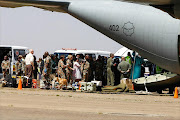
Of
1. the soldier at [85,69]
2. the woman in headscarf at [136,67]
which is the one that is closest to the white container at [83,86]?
the soldier at [85,69]

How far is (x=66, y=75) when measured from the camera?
2258 centimetres

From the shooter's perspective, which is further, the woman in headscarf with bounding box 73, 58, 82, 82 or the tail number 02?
the woman in headscarf with bounding box 73, 58, 82, 82

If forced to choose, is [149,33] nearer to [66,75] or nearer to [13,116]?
[66,75]

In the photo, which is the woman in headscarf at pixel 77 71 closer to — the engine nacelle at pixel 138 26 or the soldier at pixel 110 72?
the soldier at pixel 110 72

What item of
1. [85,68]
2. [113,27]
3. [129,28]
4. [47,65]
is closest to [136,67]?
[85,68]

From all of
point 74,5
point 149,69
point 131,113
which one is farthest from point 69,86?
point 131,113

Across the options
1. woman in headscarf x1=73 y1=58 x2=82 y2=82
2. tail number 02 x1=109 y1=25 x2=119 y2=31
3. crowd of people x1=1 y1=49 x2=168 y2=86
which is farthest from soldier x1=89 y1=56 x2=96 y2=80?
tail number 02 x1=109 y1=25 x2=119 y2=31

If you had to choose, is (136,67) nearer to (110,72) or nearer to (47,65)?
(110,72)

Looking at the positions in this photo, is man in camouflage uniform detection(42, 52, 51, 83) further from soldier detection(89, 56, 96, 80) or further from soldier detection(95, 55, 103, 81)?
soldier detection(95, 55, 103, 81)

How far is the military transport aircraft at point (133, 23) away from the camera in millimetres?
18828

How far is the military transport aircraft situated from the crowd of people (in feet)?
7.31

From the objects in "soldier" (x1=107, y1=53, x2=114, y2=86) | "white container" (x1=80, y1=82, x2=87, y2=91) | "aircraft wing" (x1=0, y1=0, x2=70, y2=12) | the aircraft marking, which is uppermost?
"aircraft wing" (x1=0, y1=0, x2=70, y2=12)

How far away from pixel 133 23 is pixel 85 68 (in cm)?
402

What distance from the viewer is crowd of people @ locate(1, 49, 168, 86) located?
885 inches
